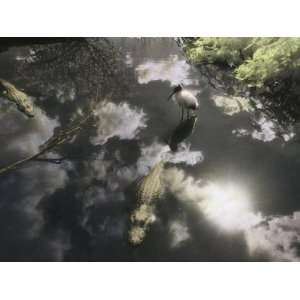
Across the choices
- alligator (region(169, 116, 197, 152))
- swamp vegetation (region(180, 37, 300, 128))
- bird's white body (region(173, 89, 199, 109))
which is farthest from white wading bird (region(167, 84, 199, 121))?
swamp vegetation (region(180, 37, 300, 128))

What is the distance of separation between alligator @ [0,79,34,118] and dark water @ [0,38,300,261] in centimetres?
17

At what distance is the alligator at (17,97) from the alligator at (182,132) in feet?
10.5

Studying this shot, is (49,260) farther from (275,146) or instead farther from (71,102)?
(275,146)

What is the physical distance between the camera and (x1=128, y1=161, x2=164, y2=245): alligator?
549 centimetres

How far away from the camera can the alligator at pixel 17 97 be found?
7.55 metres

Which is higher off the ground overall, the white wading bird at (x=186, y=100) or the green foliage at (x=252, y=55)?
the green foliage at (x=252, y=55)

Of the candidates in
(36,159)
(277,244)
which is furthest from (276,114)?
(36,159)

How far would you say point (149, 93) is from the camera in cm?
818

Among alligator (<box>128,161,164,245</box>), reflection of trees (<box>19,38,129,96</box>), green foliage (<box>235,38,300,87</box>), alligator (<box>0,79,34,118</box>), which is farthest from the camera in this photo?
reflection of trees (<box>19,38,129,96</box>)

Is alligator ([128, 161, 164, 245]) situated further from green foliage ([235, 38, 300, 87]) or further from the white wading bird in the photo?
green foliage ([235, 38, 300, 87])

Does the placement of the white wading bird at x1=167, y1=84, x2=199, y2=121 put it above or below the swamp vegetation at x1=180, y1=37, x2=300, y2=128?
below

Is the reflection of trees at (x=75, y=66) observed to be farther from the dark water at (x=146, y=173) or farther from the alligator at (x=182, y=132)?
the alligator at (x=182, y=132)

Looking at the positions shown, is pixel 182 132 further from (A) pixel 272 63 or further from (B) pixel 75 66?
(B) pixel 75 66

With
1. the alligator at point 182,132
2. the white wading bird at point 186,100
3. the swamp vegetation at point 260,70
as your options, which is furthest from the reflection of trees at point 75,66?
the swamp vegetation at point 260,70
